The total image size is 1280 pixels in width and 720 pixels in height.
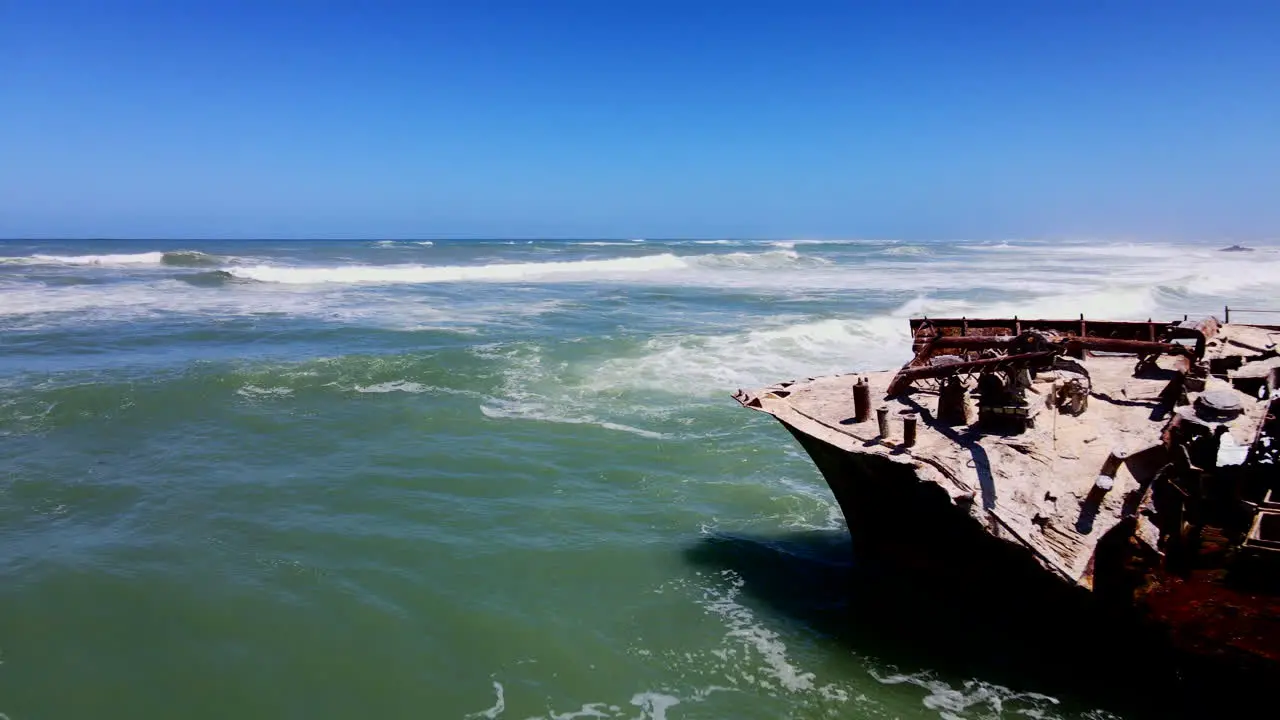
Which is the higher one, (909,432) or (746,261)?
(746,261)

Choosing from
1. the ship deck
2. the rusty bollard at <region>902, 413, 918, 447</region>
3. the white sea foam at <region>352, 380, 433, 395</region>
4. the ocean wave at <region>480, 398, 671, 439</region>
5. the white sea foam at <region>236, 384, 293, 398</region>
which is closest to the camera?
the ship deck

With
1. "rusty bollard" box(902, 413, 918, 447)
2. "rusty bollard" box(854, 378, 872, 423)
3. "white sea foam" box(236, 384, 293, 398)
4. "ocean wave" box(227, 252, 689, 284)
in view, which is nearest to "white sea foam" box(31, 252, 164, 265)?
"ocean wave" box(227, 252, 689, 284)

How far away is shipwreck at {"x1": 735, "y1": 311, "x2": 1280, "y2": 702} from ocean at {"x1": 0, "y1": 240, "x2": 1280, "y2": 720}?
0.93 meters

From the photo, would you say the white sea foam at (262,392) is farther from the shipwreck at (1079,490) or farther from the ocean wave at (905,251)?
the ocean wave at (905,251)

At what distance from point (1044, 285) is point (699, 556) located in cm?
4140

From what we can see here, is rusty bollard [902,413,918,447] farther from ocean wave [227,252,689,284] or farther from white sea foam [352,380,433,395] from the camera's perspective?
ocean wave [227,252,689,284]

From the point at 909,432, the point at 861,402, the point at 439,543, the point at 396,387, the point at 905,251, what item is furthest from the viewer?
the point at 905,251

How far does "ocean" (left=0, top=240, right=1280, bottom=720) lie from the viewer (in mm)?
7234

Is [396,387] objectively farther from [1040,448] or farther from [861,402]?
[1040,448]

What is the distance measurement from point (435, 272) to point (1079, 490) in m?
52.7

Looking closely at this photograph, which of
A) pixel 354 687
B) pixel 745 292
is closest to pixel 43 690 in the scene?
pixel 354 687

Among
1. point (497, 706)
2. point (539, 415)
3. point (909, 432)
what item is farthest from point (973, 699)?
point (539, 415)

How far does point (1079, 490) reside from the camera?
7.24m

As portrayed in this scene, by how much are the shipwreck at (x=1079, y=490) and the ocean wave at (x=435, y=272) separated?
42.8 meters
